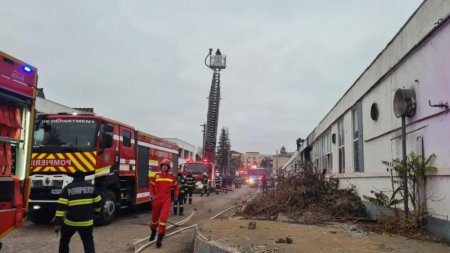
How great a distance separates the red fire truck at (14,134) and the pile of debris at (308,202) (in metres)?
5.78

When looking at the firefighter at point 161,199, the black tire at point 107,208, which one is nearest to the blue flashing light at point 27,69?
the firefighter at point 161,199

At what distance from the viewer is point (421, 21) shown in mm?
7148

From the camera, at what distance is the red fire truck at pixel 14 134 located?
19.4 feet

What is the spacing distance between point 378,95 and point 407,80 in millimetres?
1976

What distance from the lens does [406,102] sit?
7.58 metres

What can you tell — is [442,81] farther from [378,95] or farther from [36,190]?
[36,190]

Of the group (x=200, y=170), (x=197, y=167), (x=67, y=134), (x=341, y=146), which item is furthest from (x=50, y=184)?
(x=197, y=167)

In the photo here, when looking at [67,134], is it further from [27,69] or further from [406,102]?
[406,102]

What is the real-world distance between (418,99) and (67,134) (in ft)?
28.7

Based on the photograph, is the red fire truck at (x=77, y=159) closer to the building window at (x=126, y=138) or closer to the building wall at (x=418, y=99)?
the building window at (x=126, y=138)

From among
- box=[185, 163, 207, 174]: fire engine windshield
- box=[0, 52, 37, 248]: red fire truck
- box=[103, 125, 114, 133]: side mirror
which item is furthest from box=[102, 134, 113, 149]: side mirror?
box=[185, 163, 207, 174]: fire engine windshield

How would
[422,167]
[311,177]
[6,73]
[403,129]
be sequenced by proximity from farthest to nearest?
[311,177] → [403,129] → [422,167] → [6,73]

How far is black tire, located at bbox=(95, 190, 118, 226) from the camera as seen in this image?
12.1m

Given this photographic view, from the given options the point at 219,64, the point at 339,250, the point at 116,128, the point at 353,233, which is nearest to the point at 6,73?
the point at 339,250
